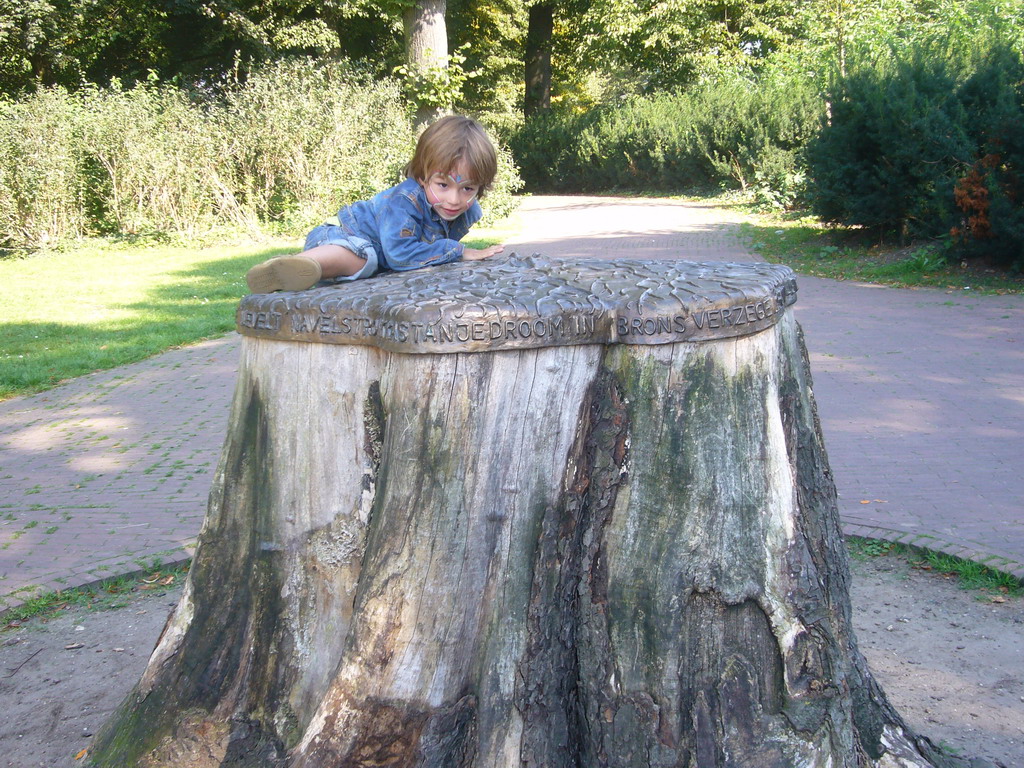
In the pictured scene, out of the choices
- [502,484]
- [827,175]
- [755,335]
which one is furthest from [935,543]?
[827,175]

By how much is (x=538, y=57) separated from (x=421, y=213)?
1131 inches

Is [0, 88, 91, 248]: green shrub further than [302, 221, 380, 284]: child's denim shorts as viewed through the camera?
Yes

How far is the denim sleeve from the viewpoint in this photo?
113 inches

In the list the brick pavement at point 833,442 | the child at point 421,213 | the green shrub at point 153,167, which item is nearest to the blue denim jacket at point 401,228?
the child at point 421,213

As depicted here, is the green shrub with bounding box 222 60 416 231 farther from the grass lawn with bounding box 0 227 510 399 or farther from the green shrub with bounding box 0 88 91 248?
the green shrub with bounding box 0 88 91 248

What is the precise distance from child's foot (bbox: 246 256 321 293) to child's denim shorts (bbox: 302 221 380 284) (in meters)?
0.28

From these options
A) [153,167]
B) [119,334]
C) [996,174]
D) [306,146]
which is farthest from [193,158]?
[996,174]

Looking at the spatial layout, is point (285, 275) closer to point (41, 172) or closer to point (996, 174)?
point (996, 174)

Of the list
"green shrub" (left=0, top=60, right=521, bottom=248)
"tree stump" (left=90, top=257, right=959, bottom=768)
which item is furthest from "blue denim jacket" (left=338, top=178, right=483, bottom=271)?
"green shrub" (left=0, top=60, right=521, bottom=248)

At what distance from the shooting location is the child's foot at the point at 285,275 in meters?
2.30

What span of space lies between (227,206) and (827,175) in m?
9.98

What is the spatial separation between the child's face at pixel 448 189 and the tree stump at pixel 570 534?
1061mm

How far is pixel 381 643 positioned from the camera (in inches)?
75.5

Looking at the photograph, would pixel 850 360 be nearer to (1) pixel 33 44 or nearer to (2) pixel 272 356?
(2) pixel 272 356
